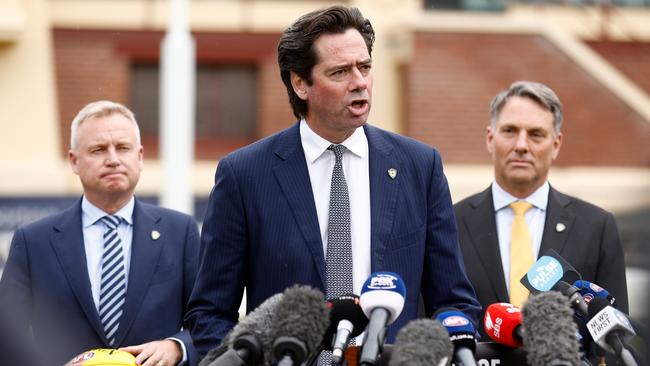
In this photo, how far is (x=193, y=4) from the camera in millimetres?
17812

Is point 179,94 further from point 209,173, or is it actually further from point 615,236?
point 615,236

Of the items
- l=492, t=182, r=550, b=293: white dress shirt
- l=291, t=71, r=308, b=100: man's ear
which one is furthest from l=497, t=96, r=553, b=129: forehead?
l=291, t=71, r=308, b=100: man's ear

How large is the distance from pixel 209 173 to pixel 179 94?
413cm

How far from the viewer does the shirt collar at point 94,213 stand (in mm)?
6302

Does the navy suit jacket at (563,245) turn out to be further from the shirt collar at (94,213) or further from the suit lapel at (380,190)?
the shirt collar at (94,213)

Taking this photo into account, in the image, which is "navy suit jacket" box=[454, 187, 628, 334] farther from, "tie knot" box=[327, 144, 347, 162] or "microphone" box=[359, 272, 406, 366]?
"microphone" box=[359, 272, 406, 366]

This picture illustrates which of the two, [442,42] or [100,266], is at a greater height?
[442,42]

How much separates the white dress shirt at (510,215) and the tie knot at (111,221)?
187cm

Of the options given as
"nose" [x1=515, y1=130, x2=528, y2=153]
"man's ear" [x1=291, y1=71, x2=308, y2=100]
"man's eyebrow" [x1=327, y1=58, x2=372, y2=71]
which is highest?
"man's eyebrow" [x1=327, y1=58, x2=372, y2=71]

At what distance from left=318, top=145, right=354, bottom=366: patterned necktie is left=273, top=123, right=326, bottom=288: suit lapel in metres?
0.04

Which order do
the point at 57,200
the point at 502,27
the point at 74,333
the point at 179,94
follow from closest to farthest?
the point at 74,333 → the point at 179,94 → the point at 57,200 → the point at 502,27

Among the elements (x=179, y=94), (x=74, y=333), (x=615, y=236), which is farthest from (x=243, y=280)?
(x=179, y=94)

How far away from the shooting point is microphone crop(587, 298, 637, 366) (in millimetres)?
4422

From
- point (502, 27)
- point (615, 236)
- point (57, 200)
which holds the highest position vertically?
point (502, 27)
